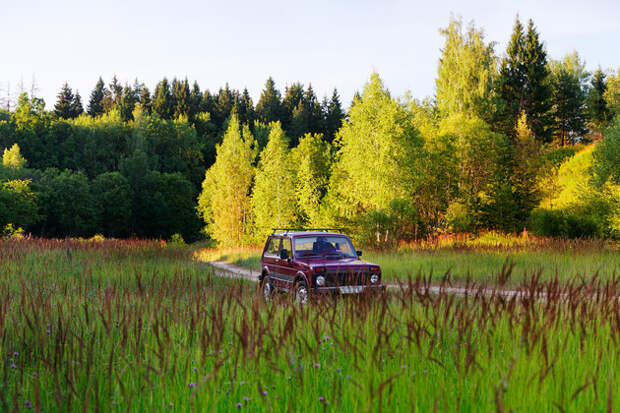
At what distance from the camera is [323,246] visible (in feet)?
38.1

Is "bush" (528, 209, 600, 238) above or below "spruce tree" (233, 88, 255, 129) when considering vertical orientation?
below

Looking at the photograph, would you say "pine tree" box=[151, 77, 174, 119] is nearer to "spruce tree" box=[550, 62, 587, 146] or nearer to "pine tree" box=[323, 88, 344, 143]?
"pine tree" box=[323, 88, 344, 143]

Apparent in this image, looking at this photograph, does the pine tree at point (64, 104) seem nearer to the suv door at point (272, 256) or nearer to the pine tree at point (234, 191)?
the pine tree at point (234, 191)

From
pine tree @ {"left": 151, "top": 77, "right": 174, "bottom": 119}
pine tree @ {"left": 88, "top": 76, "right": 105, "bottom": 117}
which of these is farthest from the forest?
pine tree @ {"left": 88, "top": 76, "right": 105, "bottom": 117}

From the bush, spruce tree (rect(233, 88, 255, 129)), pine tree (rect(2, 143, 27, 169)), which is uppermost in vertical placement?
spruce tree (rect(233, 88, 255, 129))

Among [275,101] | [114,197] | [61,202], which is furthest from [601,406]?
[275,101]

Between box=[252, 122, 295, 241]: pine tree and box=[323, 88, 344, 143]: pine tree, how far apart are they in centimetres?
3859

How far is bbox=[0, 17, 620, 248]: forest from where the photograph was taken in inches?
1288

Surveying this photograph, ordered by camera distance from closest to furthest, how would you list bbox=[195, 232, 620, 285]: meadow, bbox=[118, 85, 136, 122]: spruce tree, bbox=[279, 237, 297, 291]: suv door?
bbox=[279, 237, 297, 291]: suv door → bbox=[195, 232, 620, 285]: meadow → bbox=[118, 85, 136, 122]: spruce tree

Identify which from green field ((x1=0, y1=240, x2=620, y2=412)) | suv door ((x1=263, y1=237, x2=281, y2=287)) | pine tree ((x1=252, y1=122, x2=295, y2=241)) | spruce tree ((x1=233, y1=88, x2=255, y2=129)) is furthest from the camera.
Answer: spruce tree ((x1=233, y1=88, x2=255, y2=129))

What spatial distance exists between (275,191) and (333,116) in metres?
43.1

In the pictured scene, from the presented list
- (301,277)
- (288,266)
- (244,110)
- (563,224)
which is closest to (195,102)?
(244,110)

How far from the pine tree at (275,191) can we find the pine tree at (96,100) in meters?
69.3

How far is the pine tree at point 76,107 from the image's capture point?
98000 mm
